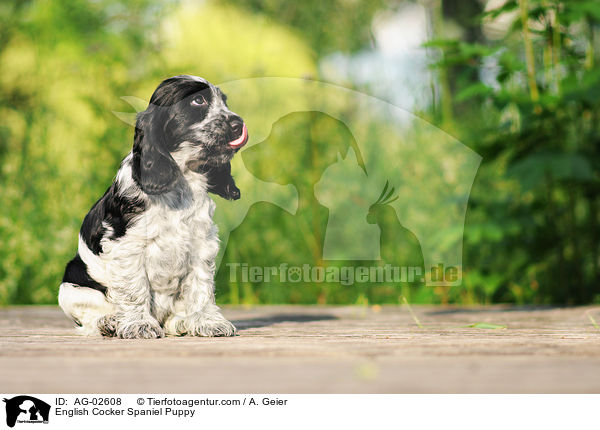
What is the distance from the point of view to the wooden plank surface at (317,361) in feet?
4.79

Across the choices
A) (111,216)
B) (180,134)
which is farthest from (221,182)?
(111,216)

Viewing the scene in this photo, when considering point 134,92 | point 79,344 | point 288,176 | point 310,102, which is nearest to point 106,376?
point 79,344

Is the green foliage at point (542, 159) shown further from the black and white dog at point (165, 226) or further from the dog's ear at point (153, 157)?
the dog's ear at point (153, 157)

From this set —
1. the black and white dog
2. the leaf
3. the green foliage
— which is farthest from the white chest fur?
the green foliage

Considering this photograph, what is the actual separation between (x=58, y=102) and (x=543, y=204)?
203 inches

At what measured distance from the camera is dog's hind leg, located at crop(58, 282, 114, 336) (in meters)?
2.37

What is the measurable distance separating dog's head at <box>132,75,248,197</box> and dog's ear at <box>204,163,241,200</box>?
41 mm

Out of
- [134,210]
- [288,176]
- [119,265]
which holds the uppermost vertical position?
[288,176]

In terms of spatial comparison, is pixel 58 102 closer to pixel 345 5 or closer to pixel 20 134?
pixel 20 134

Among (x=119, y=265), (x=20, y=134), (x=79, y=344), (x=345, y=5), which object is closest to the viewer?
(x=79, y=344)

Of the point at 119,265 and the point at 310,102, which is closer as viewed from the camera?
the point at 119,265

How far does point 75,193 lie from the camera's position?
4789 mm
